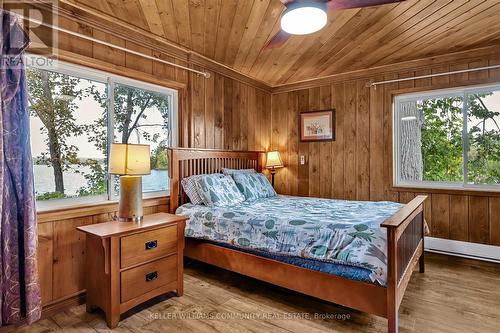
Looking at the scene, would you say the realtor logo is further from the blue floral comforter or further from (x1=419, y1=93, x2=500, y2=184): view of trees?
(x1=419, y1=93, x2=500, y2=184): view of trees

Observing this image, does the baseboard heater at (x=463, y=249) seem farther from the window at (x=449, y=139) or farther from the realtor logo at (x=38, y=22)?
the realtor logo at (x=38, y=22)

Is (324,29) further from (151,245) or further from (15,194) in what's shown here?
(15,194)

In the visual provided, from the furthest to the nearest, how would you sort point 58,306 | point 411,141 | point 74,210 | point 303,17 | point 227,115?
point 227,115 → point 411,141 → point 74,210 → point 58,306 → point 303,17

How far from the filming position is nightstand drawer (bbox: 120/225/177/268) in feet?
7.04

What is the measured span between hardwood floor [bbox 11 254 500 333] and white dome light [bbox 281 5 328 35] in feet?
7.27

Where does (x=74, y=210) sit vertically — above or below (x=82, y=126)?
below

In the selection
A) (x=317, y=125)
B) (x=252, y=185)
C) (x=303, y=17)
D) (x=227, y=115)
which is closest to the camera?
(x=303, y=17)

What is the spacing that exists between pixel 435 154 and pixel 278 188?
2.33 metres

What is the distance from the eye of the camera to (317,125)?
4.46 metres

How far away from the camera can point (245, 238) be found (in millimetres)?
2523

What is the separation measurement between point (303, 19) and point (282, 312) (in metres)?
2.24

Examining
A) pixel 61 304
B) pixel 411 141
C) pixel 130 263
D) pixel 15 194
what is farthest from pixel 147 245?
pixel 411 141

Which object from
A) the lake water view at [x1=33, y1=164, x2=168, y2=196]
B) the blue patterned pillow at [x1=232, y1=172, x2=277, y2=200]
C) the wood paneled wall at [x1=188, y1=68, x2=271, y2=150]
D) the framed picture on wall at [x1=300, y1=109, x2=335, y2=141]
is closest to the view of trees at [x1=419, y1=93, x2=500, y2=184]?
the framed picture on wall at [x1=300, y1=109, x2=335, y2=141]

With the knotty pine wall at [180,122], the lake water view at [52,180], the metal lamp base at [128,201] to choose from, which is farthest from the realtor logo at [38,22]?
the metal lamp base at [128,201]
